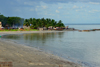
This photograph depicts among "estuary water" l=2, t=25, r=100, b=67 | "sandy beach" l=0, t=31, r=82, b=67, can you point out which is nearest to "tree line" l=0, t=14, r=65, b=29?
"estuary water" l=2, t=25, r=100, b=67

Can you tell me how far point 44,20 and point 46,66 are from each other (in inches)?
5819

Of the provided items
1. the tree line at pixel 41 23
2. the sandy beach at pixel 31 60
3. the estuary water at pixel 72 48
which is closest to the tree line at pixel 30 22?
the tree line at pixel 41 23

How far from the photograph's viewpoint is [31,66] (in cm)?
1075

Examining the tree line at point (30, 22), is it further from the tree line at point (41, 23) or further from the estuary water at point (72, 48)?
the estuary water at point (72, 48)

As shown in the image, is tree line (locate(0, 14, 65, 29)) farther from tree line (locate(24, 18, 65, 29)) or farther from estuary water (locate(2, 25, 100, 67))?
estuary water (locate(2, 25, 100, 67))

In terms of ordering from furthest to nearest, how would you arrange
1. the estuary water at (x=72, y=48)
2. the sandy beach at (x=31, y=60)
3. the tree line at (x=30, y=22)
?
the tree line at (x=30, y=22), the estuary water at (x=72, y=48), the sandy beach at (x=31, y=60)

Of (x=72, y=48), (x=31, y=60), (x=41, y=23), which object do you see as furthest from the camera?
(x=41, y=23)

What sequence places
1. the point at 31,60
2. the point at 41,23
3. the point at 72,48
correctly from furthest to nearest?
the point at 41,23, the point at 72,48, the point at 31,60

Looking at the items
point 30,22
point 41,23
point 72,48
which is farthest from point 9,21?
point 72,48

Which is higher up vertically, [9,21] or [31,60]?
[9,21]

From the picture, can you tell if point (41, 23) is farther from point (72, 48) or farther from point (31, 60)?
point (31, 60)

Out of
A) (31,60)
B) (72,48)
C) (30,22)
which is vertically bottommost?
(72,48)

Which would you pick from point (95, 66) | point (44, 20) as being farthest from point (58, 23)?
point (95, 66)

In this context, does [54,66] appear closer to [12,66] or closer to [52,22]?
[12,66]
